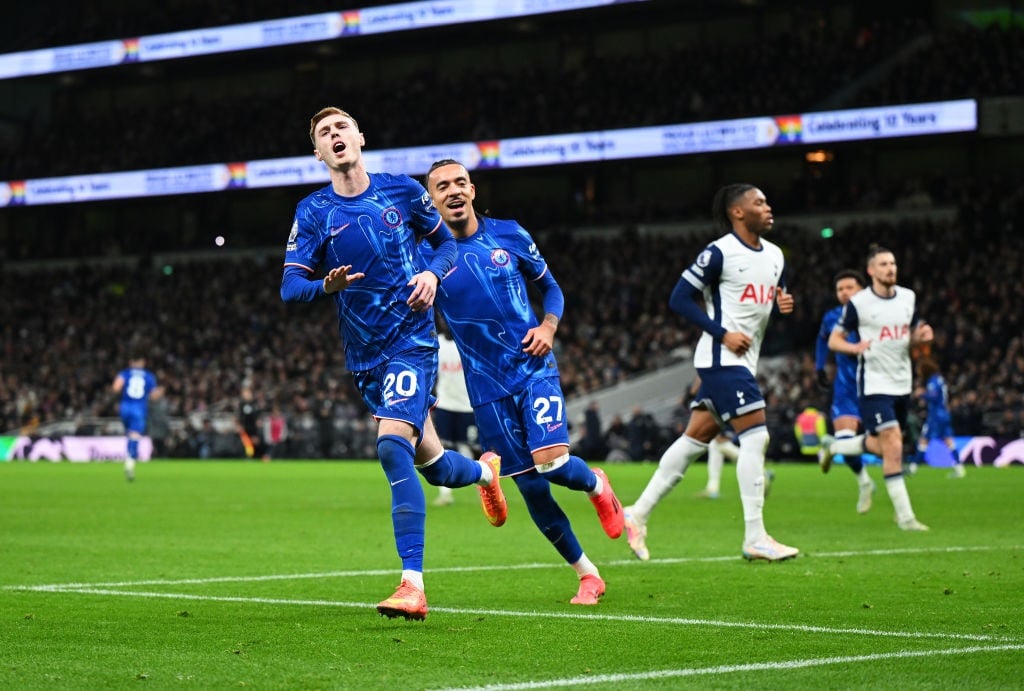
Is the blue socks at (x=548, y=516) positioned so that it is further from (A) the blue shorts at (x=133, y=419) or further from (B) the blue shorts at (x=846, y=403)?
(A) the blue shorts at (x=133, y=419)

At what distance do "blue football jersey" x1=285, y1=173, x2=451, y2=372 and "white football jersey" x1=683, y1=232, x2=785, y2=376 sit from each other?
10.0 ft

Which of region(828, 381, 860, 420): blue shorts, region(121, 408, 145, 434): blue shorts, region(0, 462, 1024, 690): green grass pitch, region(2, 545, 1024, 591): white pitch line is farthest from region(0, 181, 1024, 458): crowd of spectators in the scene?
region(2, 545, 1024, 591): white pitch line

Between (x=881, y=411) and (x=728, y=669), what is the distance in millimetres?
7859

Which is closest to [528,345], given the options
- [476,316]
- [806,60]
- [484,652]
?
[476,316]

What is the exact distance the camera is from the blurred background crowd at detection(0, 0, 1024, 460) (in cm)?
3694

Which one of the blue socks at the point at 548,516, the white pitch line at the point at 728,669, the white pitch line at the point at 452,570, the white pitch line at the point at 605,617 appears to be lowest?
the white pitch line at the point at 452,570

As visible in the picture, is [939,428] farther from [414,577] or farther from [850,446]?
[414,577]

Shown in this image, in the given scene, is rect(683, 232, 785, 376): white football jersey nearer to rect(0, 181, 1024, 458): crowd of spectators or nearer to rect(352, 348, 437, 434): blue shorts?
rect(352, 348, 437, 434): blue shorts

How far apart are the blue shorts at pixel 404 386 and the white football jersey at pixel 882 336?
6.62 m

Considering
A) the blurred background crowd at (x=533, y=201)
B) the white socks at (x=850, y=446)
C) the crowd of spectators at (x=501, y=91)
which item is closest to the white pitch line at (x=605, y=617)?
A: the white socks at (x=850, y=446)

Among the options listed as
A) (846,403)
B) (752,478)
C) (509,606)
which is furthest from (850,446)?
(509,606)

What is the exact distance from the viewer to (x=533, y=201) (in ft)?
160

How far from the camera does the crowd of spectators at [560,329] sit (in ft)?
109

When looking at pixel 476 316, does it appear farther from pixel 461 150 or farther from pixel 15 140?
pixel 15 140
